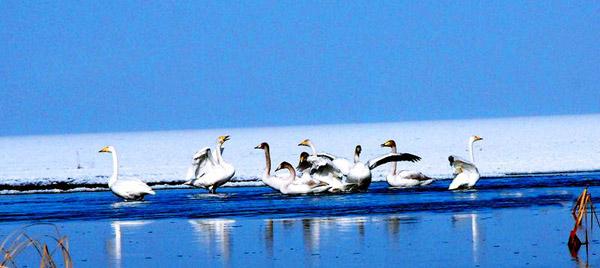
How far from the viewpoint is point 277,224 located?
1611cm

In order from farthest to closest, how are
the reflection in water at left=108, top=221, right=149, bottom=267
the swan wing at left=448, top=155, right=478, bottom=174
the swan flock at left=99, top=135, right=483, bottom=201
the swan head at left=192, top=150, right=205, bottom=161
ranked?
the swan head at left=192, top=150, right=205, bottom=161 < the swan wing at left=448, top=155, right=478, bottom=174 < the swan flock at left=99, top=135, right=483, bottom=201 < the reflection in water at left=108, top=221, right=149, bottom=267

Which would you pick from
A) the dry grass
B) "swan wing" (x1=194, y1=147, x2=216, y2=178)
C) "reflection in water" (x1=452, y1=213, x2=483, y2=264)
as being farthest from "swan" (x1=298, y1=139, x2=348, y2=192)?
the dry grass

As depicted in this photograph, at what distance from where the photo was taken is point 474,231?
1429 centimetres

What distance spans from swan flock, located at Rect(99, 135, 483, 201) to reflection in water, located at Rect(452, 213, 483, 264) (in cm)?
568

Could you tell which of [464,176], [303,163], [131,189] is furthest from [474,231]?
[303,163]

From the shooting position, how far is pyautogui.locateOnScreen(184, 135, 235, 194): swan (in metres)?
24.0

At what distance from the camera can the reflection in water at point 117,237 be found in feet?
42.0

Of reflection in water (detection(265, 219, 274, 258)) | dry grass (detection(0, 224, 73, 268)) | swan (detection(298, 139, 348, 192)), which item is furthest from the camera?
swan (detection(298, 139, 348, 192))

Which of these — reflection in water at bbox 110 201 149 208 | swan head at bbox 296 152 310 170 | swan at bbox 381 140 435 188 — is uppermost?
swan head at bbox 296 152 310 170

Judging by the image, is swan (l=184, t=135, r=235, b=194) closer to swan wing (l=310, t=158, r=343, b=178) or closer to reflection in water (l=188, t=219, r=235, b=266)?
swan wing (l=310, t=158, r=343, b=178)

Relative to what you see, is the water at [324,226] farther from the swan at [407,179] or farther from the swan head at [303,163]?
the swan head at [303,163]

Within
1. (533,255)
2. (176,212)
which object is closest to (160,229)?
(176,212)

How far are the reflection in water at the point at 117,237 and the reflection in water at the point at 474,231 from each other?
10.4 ft

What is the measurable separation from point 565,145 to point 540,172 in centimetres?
1546
